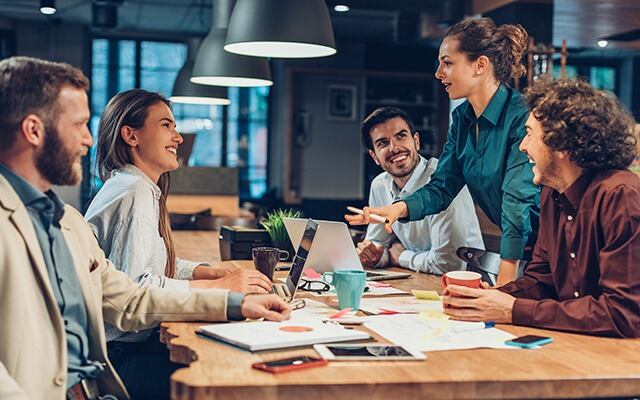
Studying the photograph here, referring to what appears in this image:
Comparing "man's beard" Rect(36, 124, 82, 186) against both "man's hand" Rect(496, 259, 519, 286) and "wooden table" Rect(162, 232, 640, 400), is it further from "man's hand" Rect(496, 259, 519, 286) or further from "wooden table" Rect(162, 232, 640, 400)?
"man's hand" Rect(496, 259, 519, 286)

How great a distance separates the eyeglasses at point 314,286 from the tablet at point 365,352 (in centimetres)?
88

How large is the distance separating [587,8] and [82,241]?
7.27m

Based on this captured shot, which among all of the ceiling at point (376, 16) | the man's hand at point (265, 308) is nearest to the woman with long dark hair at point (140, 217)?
the man's hand at point (265, 308)

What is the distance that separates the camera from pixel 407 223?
4020 millimetres

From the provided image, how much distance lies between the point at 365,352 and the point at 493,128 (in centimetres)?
160

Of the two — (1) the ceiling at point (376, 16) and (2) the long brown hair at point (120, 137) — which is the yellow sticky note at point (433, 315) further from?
(1) the ceiling at point (376, 16)

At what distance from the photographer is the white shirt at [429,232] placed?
3584mm

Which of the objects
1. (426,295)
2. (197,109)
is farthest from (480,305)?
(197,109)

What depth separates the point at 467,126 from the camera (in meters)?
3.43

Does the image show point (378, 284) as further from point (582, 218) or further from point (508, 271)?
point (582, 218)

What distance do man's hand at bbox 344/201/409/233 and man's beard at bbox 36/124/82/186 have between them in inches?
52.3

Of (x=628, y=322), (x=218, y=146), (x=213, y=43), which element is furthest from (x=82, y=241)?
(x=218, y=146)

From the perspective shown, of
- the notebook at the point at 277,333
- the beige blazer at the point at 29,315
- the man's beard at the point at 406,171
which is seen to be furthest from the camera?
the man's beard at the point at 406,171

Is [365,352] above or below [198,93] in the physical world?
below
